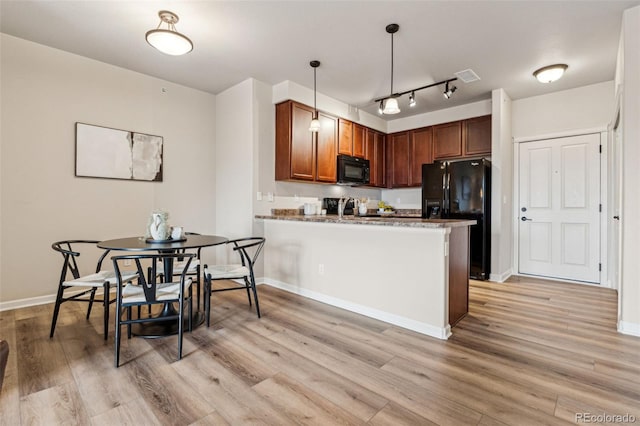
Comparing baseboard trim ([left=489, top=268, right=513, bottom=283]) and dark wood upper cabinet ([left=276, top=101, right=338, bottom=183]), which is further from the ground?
dark wood upper cabinet ([left=276, top=101, right=338, bottom=183])

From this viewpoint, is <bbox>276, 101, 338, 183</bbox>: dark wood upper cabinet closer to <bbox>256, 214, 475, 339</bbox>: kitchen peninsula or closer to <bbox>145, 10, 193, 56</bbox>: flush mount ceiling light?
<bbox>256, 214, 475, 339</bbox>: kitchen peninsula

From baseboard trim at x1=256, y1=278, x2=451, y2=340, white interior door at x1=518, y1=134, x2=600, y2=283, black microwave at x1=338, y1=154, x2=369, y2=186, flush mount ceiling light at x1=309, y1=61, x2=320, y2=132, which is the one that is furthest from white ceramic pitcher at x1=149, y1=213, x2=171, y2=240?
white interior door at x1=518, y1=134, x2=600, y2=283

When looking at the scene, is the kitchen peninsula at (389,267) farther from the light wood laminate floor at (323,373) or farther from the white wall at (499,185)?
the white wall at (499,185)

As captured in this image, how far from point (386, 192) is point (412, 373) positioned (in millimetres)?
4637

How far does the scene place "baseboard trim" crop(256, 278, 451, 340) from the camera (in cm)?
249

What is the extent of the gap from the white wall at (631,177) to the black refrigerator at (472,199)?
5.70 ft

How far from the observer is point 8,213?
3.01 m

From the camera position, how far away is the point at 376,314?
2.87m

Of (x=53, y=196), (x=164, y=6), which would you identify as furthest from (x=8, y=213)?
(x=164, y=6)

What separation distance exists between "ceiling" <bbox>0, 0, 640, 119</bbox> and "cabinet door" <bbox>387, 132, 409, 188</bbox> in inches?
64.4

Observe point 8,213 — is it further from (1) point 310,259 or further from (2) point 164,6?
(1) point 310,259

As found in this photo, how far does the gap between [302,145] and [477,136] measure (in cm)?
267

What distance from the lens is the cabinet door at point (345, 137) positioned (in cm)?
489

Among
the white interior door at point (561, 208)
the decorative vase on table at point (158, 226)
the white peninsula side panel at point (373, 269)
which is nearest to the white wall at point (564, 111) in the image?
the white interior door at point (561, 208)
